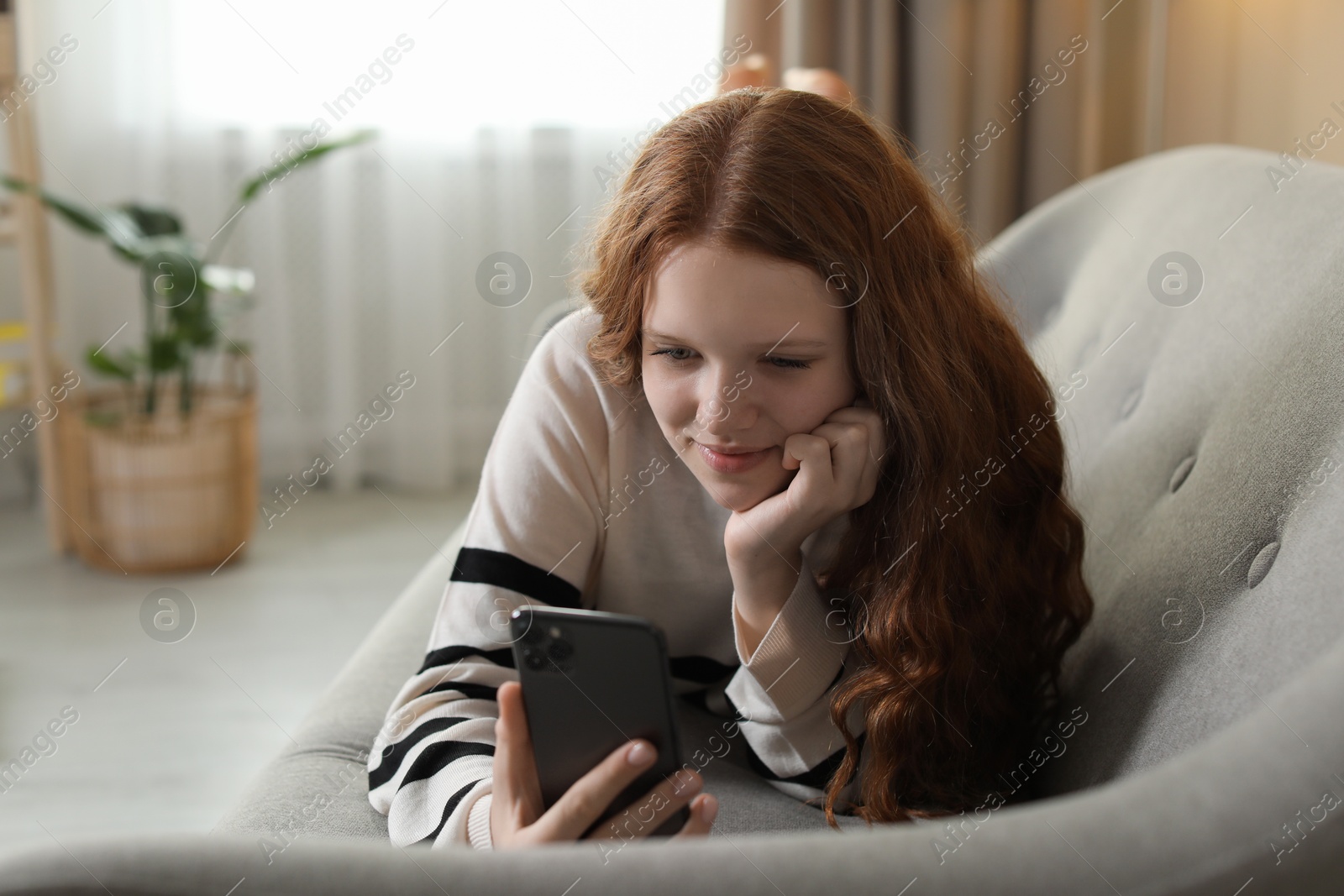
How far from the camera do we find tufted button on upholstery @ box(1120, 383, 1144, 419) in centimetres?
108

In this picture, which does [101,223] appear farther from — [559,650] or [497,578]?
[559,650]

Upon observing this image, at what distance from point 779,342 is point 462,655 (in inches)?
13.6

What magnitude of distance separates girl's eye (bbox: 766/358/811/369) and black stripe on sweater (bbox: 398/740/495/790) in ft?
1.12

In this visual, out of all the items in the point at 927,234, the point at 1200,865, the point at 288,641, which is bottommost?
the point at 288,641

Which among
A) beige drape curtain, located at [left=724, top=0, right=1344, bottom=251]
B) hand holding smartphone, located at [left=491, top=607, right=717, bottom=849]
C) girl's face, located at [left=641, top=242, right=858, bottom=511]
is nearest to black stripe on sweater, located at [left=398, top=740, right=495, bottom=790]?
hand holding smartphone, located at [left=491, top=607, right=717, bottom=849]

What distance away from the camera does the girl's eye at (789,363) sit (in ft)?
2.53

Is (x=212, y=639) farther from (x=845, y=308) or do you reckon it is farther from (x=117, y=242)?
(x=845, y=308)

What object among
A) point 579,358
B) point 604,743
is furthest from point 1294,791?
point 579,358

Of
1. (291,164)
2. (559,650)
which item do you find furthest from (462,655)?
(291,164)

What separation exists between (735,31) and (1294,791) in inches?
93.6

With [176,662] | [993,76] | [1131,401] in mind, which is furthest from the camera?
[993,76]

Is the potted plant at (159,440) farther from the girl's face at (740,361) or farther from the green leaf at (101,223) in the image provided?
the girl's face at (740,361)

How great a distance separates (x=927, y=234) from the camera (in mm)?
827

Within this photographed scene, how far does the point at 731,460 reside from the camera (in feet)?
2.64
